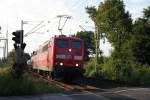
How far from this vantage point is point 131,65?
47.7 meters

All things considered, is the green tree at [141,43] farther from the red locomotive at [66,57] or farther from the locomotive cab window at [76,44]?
the red locomotive at [66,57]

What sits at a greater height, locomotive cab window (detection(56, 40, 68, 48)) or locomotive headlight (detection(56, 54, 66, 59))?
locomotive cab window (detection(56, 40, 68, 48))

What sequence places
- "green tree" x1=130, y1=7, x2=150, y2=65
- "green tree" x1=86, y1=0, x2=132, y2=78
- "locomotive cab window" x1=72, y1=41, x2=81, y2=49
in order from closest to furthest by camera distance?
"locomotive cab window" x1=72, y1=41, x2=81, y2=49 → "green tree" x1=86, y1=0, x2=132, y2=78 → "green tree" x1=130, y1=7, x2=150, y2=65

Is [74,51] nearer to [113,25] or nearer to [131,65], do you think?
[131,65]

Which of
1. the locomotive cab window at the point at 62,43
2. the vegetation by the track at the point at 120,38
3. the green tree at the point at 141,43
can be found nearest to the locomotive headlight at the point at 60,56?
the locomotive cab window at the point at 62,43

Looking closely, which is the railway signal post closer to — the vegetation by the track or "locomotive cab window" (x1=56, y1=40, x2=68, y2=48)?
"locomotive cab window" (x1=56, y1=40, x2=68, y2=48)

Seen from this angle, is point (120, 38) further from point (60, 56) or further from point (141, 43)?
point (60, 56)

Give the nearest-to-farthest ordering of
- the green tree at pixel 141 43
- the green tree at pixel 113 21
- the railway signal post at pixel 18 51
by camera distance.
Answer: the railway signal post at pixel 18 51
the green tree at pixel 113 21
the green tree at pixel 141 43

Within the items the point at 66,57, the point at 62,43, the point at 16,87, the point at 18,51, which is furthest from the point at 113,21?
the point at 16,87

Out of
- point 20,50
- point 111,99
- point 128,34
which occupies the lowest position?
point 111,99

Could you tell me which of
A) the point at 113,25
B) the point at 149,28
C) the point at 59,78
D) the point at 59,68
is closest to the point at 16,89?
the point at 59,68

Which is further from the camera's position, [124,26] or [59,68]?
[124,26]

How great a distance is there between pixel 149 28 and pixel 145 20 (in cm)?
247

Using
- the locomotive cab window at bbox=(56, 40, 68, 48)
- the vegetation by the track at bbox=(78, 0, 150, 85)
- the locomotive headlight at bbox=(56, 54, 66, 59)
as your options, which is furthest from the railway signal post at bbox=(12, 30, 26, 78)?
the vegetation by the track at bbox=(78, 0, 150, 85)
